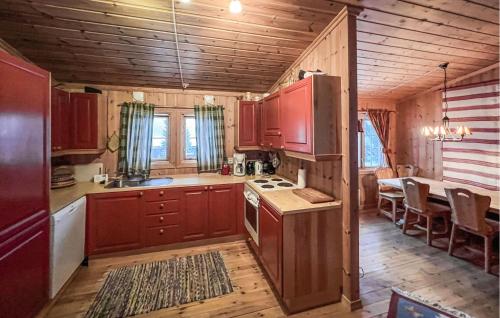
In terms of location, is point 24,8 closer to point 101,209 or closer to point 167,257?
point 101,209

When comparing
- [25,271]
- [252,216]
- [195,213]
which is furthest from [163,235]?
[25,271]

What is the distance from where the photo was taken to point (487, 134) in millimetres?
3254

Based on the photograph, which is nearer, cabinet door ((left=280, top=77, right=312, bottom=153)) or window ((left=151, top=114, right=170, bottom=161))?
cabinet door ((left=280, top=77, right=312, bottom=153))

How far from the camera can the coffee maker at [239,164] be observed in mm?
3521

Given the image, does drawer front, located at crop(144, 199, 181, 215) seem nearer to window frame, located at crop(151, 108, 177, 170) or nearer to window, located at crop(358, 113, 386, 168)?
window frame, located at crop(151, 108, 177, 170)

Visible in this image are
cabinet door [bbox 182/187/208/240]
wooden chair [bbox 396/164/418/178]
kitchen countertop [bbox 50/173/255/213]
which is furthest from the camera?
wooden chair [bbox 396/164/418/178]

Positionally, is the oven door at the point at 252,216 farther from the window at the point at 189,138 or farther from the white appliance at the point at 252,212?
the window at the point at 189,138

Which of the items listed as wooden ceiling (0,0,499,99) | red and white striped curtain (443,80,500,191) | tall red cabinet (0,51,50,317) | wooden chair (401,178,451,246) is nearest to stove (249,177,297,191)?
wooden ceiling (0,0,499,99)

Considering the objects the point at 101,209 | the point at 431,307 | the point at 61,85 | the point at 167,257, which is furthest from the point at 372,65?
the point at 61,85

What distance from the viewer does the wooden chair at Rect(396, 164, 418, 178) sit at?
435 cm

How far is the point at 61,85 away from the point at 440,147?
5.97m

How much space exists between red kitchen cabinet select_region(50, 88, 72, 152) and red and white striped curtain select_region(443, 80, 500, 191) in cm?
562

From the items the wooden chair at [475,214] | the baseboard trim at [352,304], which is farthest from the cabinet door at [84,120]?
the wooden chair at [475,214]

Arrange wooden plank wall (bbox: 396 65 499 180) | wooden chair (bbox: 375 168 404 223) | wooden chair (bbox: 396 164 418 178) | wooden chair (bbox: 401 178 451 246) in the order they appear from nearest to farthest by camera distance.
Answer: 1. wooden chair (bbox: 401 178 451 246)
2. wooden chair (bbox: 375 168 404 223)
3. wooden plank wall (bbox: 396 65 499 180)
4. wooden chair (bbox: 396 164 418 178)
